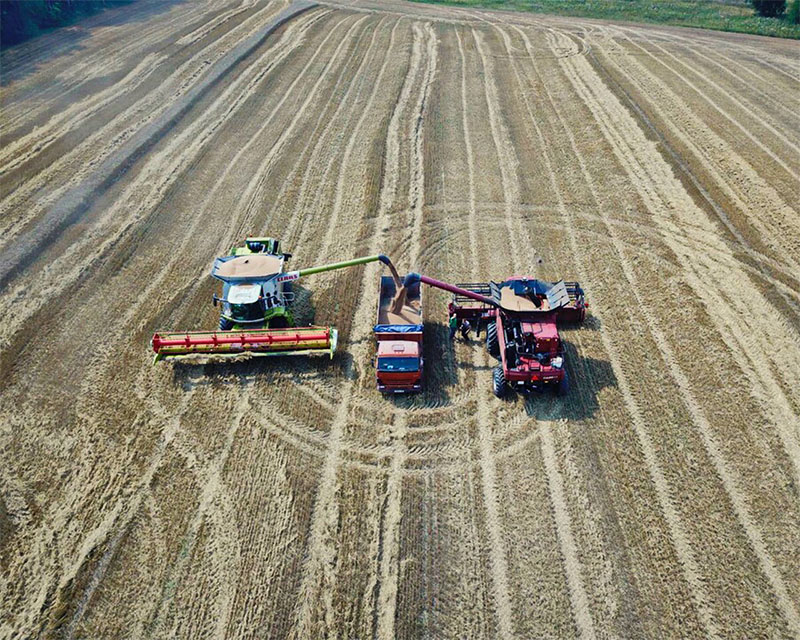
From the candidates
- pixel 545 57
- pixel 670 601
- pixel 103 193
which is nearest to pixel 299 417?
pixel 670 601

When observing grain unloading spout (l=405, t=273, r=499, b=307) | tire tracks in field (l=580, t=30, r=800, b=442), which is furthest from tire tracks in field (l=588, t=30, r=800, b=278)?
grain unloading spout (l=405, t=273, r=499, b=307)

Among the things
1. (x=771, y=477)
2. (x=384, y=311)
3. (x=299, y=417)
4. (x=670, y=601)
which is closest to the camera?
(x=670, y=601)

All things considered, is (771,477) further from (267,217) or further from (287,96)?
(287,96)

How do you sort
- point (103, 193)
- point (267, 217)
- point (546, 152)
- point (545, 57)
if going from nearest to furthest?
point (267, 217)
point (103, 193)
point (546, 152)
point (545, 57)

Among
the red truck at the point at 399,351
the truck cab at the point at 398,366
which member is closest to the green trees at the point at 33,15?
the red truck at the point at 399,351

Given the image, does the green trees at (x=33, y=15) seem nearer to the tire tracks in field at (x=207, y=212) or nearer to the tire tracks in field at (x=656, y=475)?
the tire tracks in field at (x=207, y=212)
